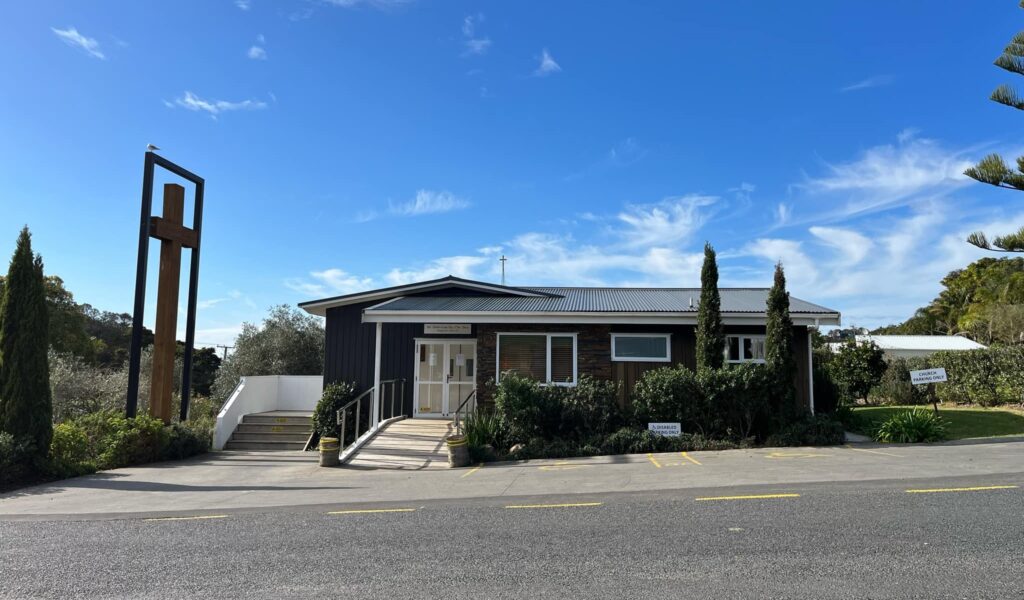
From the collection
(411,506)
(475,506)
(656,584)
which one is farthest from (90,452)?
(656,584)

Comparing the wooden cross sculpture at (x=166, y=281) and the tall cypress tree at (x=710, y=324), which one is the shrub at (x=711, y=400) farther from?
the wooden cross sculpture at (x=166, y=281)

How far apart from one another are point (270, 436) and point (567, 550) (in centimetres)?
1295

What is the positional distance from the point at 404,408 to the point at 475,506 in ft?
31.7

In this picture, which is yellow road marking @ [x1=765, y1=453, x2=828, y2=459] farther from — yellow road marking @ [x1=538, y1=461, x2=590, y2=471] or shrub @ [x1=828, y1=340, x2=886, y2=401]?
shrub @ [x1=828, y1=340, x2=886, y2=401]

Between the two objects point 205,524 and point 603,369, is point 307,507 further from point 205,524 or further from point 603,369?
point 603,369

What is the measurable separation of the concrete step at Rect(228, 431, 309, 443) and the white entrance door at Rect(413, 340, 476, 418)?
297cm

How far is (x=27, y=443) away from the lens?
35.1 ft

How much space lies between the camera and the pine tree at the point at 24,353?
10.9m

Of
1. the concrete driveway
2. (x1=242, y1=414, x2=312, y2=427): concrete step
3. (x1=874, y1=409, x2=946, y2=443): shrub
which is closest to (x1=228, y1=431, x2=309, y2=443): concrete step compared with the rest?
(x1=242, y1=414, x2=312, y2=427): concrete step

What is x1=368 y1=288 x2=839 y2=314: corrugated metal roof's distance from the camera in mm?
14859

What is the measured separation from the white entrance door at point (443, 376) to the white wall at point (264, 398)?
2892 millimetres

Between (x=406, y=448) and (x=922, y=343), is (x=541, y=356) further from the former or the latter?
(x=922, y=343)

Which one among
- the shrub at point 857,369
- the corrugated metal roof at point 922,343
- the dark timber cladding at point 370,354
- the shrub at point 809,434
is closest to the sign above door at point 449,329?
the dark timber cladding at point 370,354

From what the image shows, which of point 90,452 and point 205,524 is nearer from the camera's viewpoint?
point 205,524
